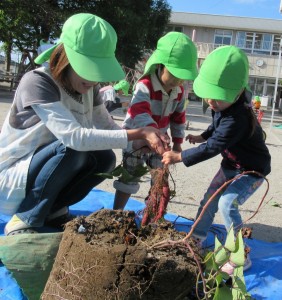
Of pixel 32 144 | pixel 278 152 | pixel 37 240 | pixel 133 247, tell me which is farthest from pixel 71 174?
pixel 278 152

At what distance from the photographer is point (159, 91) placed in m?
2.81

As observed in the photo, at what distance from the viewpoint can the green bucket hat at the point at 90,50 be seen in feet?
5.91

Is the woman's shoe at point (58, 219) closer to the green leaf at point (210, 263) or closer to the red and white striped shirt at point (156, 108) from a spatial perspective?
the red and white striped shirt at point (156, 108)

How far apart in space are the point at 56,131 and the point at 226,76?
3.21ft

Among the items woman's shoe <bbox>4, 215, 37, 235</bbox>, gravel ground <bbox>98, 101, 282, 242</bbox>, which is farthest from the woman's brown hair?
gravel ground <bbox>98, 101, 282, 242</bbox>

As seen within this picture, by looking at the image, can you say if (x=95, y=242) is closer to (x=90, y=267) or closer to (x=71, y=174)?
(x=90, y=267)

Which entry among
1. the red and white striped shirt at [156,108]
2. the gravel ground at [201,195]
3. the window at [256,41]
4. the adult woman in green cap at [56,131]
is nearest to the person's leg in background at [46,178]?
the adult woman in green cap at [56,131]

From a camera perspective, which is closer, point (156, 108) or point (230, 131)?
point (230, 131)

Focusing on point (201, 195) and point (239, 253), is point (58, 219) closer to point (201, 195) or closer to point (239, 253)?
point (239, 253)

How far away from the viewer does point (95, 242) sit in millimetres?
1511

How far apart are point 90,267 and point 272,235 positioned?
201 cm

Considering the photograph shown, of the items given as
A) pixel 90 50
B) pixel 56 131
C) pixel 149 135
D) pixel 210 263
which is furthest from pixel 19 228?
pixel 210 263

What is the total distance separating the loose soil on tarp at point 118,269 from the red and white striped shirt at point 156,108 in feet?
3.68

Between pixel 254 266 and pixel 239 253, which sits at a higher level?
pixel 239 253
